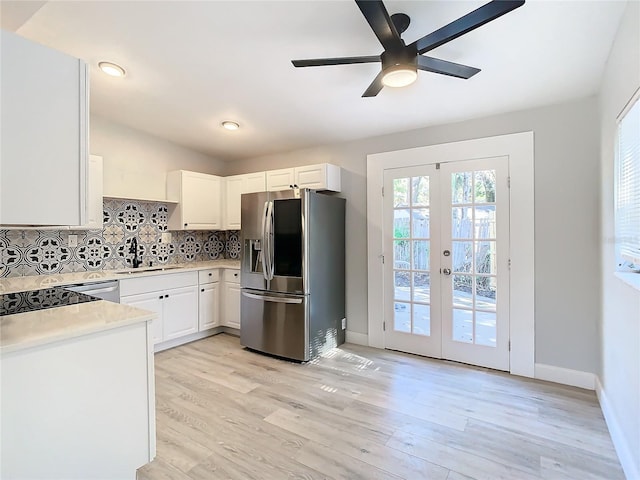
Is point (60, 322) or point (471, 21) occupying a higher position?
point (471, 21)

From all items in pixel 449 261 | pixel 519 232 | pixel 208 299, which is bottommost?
pixel 208 299

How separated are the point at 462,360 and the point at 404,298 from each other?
795 millimetres

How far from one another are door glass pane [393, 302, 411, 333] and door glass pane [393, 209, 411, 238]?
741 millimetres

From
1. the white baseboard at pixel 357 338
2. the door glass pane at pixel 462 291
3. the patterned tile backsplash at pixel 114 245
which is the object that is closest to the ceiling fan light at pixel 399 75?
the door glass pane at pixel 462 291

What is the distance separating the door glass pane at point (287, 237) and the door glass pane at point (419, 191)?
3.90 feet

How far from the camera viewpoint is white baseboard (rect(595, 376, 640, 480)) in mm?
1611

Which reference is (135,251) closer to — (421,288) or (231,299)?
(231,299)

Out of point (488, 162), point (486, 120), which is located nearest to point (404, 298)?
point (488, 162)

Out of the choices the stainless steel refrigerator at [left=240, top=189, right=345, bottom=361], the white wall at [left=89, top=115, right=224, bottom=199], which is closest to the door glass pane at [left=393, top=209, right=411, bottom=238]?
the stainless steel refrigerator at [left=240, top=189, right=345, bottom=361]

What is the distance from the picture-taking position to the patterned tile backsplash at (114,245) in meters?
3.09

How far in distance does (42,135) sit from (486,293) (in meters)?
3.34

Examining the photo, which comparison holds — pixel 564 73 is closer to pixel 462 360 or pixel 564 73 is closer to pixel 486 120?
pixel 486 120

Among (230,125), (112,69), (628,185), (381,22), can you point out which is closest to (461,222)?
(628,185)

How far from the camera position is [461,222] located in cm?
317
